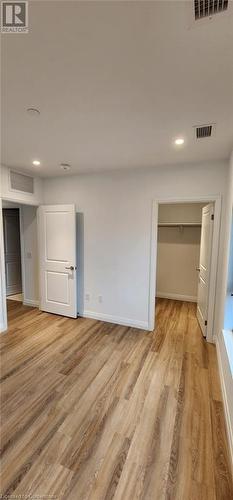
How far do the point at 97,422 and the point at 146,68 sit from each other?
8.39 ft

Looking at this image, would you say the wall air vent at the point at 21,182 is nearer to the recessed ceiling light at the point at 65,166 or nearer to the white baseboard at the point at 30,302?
the recessed ceiling light at the point at 65,166

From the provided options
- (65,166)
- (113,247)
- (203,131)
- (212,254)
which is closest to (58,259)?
(113,247)

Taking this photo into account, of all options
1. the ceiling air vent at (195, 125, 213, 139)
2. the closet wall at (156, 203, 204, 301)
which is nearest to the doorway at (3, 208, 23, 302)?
the closet wall at (156, 203, 204, 301)

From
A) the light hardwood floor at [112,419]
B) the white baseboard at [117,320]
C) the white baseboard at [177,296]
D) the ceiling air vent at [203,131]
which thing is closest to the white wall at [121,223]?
the white baseboard at [117,320]

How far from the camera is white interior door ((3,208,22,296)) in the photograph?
5012 mm

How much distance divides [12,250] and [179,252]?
161 inches

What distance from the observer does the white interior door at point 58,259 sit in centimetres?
348

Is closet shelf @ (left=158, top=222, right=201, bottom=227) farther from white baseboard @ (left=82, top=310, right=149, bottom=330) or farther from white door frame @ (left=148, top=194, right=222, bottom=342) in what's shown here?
white baseboard @ (left=82, top=310, right=149, bottom=330)

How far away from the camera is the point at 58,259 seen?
11.9 ft

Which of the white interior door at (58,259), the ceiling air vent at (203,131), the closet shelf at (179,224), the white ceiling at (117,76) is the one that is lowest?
the white interior door at (58,259)

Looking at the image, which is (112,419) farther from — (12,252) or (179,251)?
(12,252)

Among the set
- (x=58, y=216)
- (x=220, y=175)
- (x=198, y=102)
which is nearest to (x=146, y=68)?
(x=198, y=102)

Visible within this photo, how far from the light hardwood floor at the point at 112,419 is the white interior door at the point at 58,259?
2.55 feet

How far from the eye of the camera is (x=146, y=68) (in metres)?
1.25
